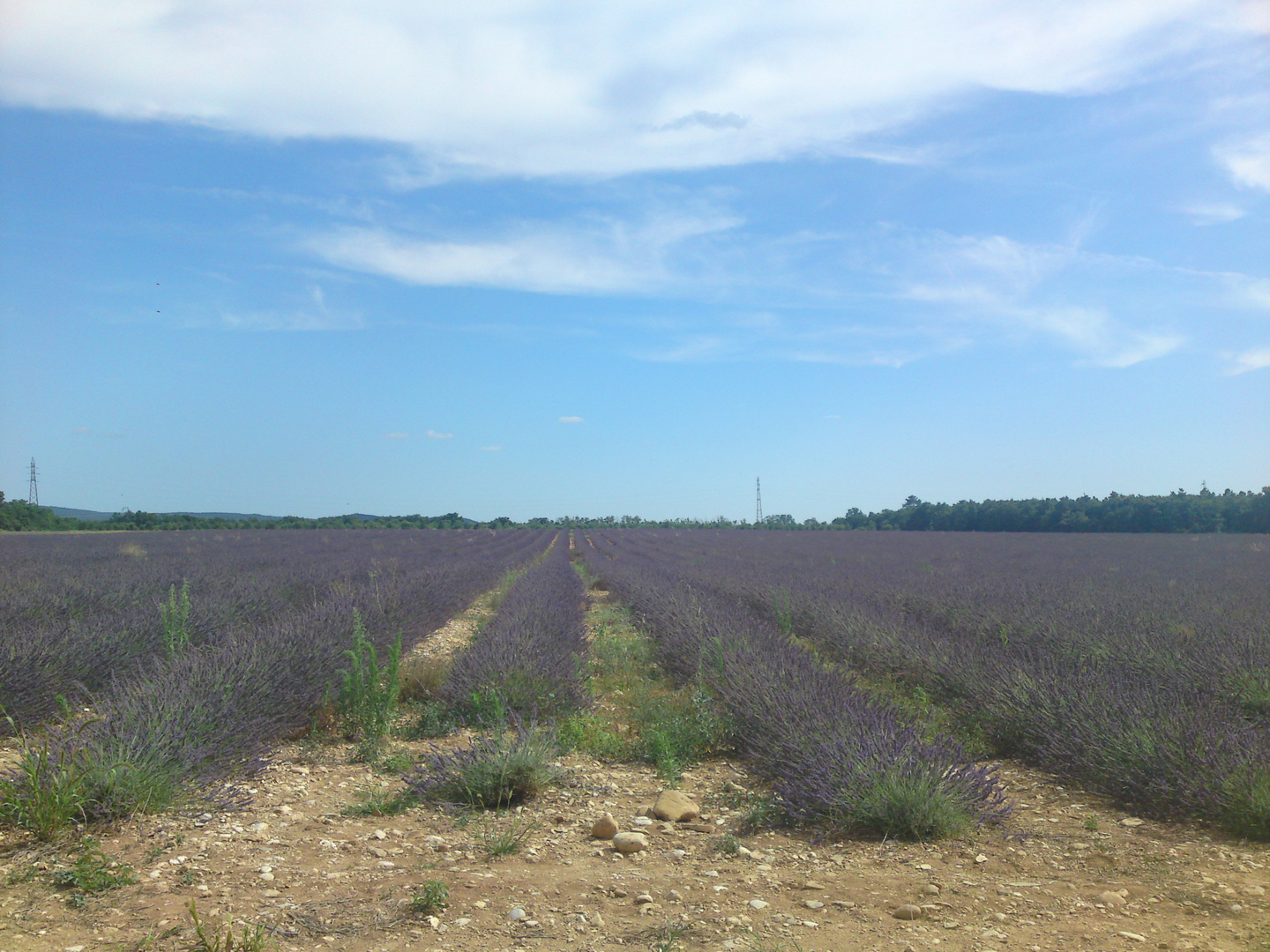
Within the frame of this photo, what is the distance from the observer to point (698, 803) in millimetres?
3881

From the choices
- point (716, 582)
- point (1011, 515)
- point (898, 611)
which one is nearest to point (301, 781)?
point (898, 611)

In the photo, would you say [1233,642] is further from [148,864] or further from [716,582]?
[716,582]

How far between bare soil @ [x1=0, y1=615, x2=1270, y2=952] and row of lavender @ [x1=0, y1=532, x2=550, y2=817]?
10.5 inches

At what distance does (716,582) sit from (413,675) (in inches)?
314

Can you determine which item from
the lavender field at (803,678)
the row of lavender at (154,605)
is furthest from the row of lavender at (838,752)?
the row of lavender at (154,605)

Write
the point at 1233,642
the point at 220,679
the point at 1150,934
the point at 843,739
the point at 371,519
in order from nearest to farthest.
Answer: the point at 1150,934 → the point at 843,739 → the point at 220,679 → the point at 1233,642 → the point at 371,519

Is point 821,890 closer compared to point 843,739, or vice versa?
point 821,890

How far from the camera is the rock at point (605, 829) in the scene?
3365 mm

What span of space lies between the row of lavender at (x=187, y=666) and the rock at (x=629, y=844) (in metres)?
1.94

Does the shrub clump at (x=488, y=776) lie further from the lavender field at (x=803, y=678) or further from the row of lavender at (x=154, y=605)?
the row of lavender at (x=154, y=605)

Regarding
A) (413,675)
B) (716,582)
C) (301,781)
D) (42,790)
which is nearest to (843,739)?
(301,781)

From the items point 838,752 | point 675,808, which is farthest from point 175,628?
point 838,752

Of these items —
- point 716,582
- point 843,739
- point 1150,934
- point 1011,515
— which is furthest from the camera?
point 1011,515

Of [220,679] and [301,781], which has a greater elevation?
[220,679]
